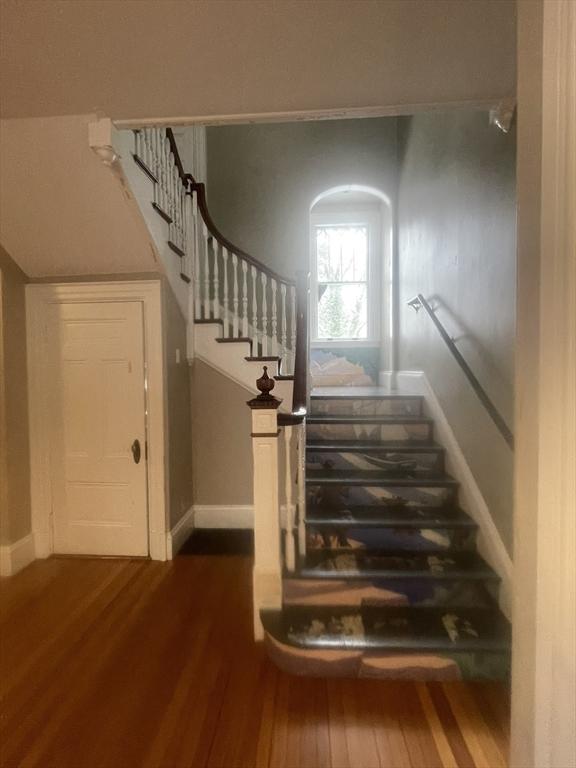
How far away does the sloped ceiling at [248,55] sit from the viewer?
1344 mm

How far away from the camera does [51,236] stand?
2.67 meters

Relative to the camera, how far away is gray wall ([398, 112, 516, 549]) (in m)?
2.12

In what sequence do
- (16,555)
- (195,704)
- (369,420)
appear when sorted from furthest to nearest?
(369,420), (16,555), (195,704)

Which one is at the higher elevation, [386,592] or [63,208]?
[63,208]

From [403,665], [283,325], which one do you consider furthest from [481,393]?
[283,325]

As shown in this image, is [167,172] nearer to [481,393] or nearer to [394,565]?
[481,393]

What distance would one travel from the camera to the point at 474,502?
2484 millimetres

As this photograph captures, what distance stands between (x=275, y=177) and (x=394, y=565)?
4205mm

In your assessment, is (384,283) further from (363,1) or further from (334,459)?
(363,1)

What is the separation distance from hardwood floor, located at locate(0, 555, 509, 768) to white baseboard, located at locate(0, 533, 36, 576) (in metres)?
0.44

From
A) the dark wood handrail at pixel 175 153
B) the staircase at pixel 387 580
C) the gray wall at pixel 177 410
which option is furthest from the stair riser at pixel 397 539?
the dark wood handrail at pixel 175 153

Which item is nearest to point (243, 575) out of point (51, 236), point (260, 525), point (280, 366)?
point (260, 525)

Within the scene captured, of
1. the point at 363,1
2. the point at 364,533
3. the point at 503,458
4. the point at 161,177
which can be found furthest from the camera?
the point at 161,177

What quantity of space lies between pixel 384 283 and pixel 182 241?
108 inches
